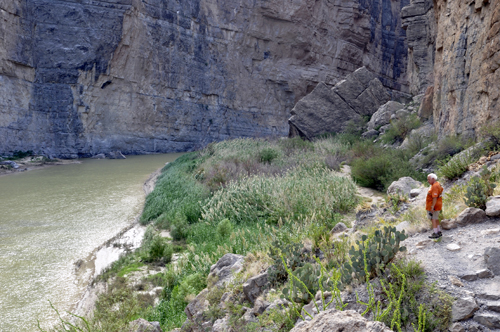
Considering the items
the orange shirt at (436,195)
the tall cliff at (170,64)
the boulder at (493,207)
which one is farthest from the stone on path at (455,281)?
the tall cliff at (170,64)

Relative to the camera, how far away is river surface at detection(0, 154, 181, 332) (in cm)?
594

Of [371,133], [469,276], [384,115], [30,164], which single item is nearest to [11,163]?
[30,164]

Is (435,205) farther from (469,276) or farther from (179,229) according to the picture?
(179,229)

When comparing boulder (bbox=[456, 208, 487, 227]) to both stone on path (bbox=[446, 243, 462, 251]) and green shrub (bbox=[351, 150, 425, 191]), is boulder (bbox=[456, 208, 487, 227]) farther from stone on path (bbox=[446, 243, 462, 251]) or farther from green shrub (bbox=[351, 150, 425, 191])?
green shrub (bbox=[351, 150, 425, 191])

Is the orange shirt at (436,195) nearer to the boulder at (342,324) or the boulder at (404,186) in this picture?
the boulder at (342,324)

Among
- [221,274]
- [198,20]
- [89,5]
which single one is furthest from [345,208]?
[198,20]

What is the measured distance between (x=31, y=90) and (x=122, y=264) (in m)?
29.5

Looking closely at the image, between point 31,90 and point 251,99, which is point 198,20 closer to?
point 251,99

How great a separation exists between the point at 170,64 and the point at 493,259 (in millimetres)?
37989

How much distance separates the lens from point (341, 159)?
13.7 meters

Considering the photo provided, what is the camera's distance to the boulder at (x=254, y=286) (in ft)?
12.5

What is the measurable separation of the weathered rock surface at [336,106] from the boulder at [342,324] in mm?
19045

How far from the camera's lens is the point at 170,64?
37.3m

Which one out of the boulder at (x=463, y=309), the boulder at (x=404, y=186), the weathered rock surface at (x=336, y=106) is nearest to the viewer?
the boulder at (x=463, y=309)
